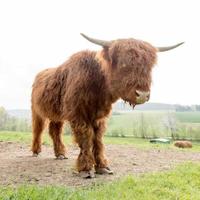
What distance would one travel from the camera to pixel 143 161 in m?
9.09

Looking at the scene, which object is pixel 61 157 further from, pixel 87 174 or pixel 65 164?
pixel 87 174

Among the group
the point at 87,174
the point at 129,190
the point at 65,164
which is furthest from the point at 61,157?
the point at 129,190

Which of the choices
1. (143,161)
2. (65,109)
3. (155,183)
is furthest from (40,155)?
(155,183)

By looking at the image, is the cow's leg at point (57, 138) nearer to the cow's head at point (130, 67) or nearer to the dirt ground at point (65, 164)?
the dirt ground at point (65, 164)

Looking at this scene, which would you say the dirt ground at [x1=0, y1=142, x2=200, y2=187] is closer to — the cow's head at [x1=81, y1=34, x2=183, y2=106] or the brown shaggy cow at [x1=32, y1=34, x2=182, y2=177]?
the brown shaggy cow at [x1=32, y1=34, x2=182, y2=177]

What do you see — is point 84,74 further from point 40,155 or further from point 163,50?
point 40,155

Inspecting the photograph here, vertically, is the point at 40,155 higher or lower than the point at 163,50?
lower

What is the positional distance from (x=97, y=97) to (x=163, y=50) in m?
1.27

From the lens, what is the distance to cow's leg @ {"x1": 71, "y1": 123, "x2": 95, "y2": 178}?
7020mm

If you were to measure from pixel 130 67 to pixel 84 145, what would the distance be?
1607 millimetres

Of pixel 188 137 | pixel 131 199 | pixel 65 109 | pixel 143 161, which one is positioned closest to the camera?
pixel 131 199

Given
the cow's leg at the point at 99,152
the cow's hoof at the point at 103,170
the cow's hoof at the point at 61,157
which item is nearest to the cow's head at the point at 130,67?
the cow's leg at the point at 99,152

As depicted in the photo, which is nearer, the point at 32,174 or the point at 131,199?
the point at 131,199

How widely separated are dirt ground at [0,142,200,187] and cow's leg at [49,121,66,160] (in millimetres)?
163
